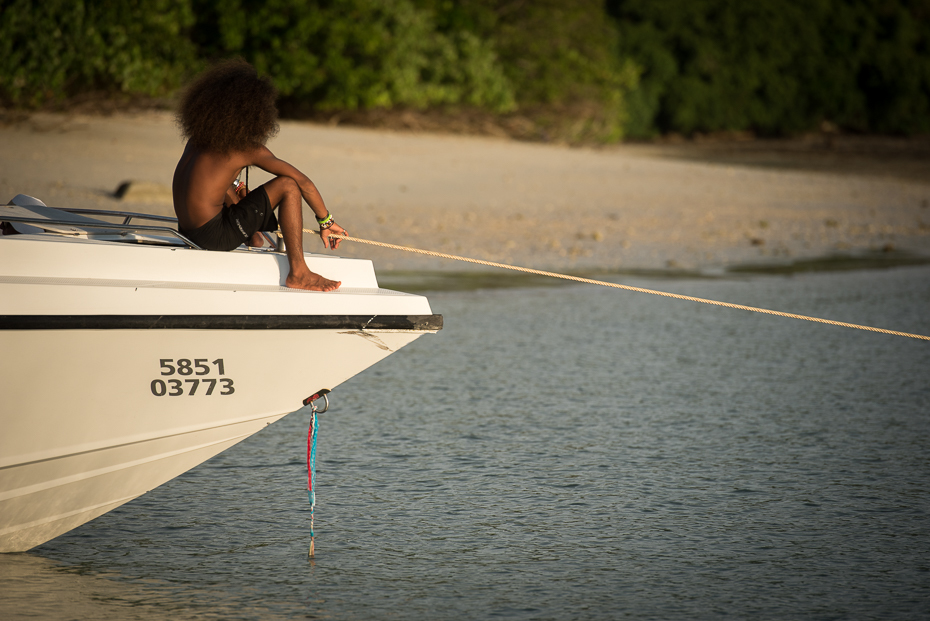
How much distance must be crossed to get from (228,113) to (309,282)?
28.3 inches

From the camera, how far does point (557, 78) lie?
3027 cm

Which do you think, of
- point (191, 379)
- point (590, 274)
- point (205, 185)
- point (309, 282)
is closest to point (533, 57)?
point (590, 274)

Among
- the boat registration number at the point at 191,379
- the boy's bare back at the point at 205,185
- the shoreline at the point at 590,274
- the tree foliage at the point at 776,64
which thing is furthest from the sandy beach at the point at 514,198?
the tree foliage at the point at 776,64

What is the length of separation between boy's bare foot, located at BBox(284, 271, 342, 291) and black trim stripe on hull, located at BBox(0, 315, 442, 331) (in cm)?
13

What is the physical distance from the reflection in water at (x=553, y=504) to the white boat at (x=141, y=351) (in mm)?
294

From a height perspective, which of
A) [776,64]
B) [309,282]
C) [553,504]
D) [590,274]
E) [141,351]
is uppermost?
[776,64]

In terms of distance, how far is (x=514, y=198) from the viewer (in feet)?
50.9

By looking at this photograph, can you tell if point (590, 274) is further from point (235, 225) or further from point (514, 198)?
point (235, 225)

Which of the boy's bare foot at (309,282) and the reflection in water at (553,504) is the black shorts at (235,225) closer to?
the boy's bare foot at (309,282)

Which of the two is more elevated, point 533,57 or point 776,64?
point 776,64

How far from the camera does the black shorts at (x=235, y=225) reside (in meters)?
3.93

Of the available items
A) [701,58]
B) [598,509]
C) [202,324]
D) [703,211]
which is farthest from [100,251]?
[701,58]

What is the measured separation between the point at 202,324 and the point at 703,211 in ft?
42.8

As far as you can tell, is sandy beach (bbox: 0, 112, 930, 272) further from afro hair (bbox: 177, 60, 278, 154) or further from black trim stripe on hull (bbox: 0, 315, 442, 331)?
black trim stripe on hull (bbox: 0, 315, 442, 331)
